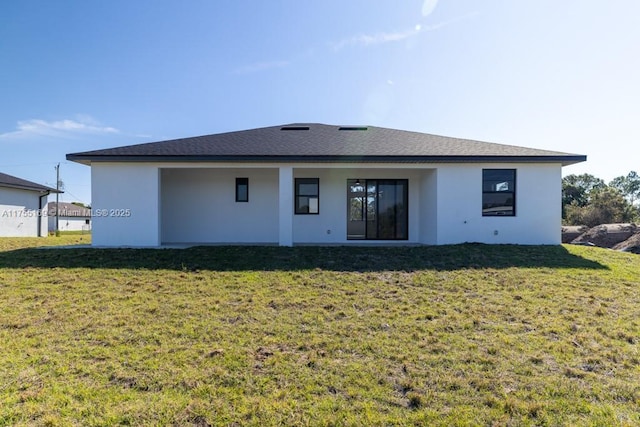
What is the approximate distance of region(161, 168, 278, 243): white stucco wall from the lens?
447 inches

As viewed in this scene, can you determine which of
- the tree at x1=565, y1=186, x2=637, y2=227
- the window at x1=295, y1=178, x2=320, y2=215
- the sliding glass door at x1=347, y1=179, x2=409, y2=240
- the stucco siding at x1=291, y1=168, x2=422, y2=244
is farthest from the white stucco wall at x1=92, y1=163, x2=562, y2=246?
the tree at x1=565, y1=186, x2=637, y2=227

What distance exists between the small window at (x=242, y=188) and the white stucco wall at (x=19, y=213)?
15.7 meters

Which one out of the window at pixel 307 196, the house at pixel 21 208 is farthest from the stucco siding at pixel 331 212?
the house at pixel 21 208

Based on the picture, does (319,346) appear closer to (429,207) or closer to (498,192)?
(429,207)

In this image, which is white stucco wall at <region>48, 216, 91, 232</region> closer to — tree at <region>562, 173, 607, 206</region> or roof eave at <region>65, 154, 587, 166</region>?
roof eave at <region>65, 154, 587, 166</region>

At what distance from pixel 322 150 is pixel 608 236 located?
1177 cm

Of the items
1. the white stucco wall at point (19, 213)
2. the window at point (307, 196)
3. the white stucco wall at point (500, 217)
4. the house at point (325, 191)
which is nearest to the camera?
the house at point (325, 191)

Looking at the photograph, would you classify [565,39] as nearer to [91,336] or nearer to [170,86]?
[91,336]

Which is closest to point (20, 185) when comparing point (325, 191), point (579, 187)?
point (325, 191)

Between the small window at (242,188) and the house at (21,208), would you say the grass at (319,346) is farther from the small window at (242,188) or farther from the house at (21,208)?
the house at (21,208)

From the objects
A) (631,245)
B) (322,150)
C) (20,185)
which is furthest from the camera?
(20,185)

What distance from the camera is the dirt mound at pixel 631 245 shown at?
10.4m

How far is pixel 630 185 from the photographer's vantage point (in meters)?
52.7

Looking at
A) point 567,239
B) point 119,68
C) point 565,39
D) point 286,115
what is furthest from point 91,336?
point 567,239
